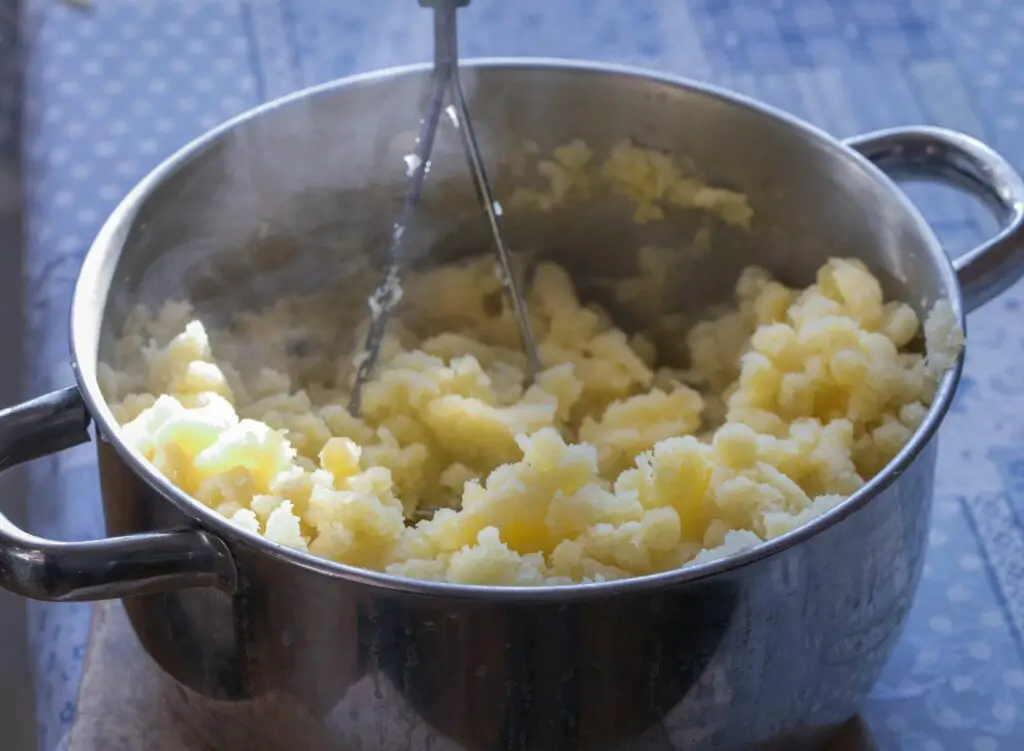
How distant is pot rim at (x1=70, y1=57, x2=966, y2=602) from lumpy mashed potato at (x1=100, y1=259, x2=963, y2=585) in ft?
0.10

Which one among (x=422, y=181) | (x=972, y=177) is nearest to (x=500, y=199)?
(x=422, y=181)

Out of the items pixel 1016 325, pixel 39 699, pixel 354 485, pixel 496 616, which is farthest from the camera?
pixel 1016 325

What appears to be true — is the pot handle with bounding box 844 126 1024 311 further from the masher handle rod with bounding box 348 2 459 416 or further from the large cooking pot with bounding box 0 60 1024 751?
the masher handle rod with bounding box 348 2 459 416

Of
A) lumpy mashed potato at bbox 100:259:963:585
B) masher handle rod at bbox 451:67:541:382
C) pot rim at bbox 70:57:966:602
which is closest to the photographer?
pot rim at bbox 70:57:966:602

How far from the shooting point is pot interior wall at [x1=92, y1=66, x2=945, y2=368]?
2.26ft

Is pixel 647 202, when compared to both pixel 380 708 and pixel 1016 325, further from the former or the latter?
pixel 380 708

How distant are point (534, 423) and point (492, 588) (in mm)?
259

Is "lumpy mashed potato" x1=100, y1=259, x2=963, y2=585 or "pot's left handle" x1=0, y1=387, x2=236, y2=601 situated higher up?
"pot's left handle" x1=0, y1=387, x2=236, y2=601

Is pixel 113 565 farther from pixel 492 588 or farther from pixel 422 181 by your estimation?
pixel 422 181

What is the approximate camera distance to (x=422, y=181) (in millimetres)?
715

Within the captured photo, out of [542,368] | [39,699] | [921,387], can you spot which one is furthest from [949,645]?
[39,699]

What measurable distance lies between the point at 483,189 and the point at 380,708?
31 centimetres

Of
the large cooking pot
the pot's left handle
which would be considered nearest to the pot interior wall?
the large cooking pot

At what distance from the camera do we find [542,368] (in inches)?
30.3
